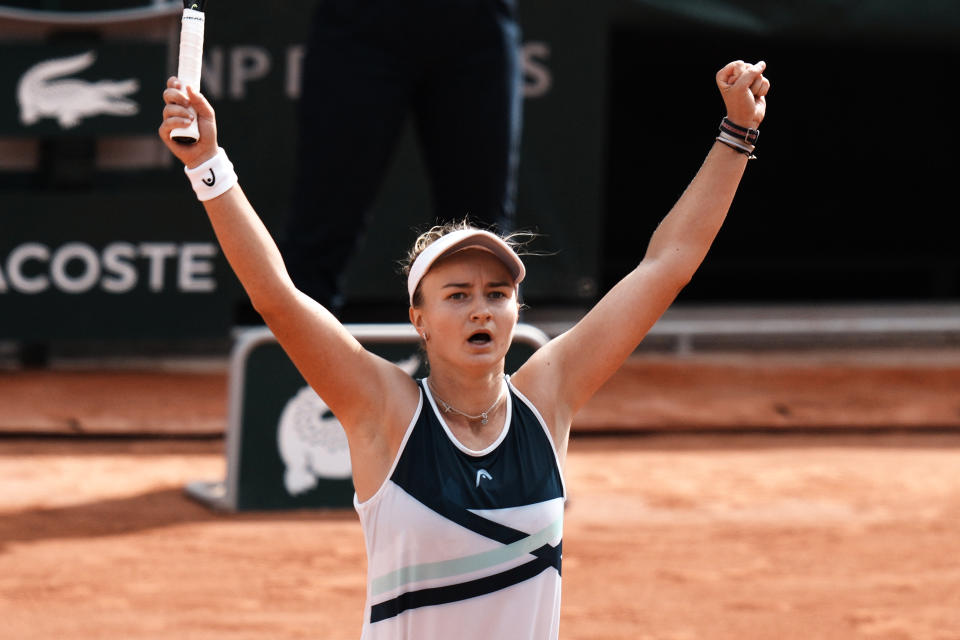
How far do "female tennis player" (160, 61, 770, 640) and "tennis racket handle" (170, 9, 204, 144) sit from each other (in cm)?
4

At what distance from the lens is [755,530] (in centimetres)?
461

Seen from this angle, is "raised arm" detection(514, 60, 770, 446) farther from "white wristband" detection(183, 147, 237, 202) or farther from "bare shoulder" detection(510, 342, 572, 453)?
"white wristband" detection(183, 147, 237, 202)

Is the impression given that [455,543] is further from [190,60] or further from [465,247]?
[190,60]

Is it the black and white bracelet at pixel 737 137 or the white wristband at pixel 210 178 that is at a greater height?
the black and white bracelet at pixel 737 137

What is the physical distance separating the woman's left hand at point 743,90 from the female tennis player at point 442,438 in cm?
50

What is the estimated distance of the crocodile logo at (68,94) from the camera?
6.41m

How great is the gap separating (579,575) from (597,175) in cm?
325

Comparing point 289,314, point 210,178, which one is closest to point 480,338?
point 289,314

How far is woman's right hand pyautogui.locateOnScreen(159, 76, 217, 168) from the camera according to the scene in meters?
2.11

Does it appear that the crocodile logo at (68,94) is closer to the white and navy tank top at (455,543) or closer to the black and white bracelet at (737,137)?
the black and white bracelet at (737,137)

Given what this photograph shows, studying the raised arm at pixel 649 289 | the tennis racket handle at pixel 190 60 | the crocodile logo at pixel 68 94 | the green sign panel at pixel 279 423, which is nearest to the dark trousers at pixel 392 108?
the green sign panel at pixel 279 423

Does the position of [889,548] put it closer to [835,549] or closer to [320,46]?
[835,549]

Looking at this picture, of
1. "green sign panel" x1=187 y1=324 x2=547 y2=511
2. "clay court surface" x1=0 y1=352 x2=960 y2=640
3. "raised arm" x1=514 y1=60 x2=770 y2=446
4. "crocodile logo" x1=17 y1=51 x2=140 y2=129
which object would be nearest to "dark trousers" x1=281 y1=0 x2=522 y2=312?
"green sign panel" x1=187 y1=324 x2=547 y2=511

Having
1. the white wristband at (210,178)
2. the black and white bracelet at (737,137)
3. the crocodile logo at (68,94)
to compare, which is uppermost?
the crocodile logo at (68,94)
